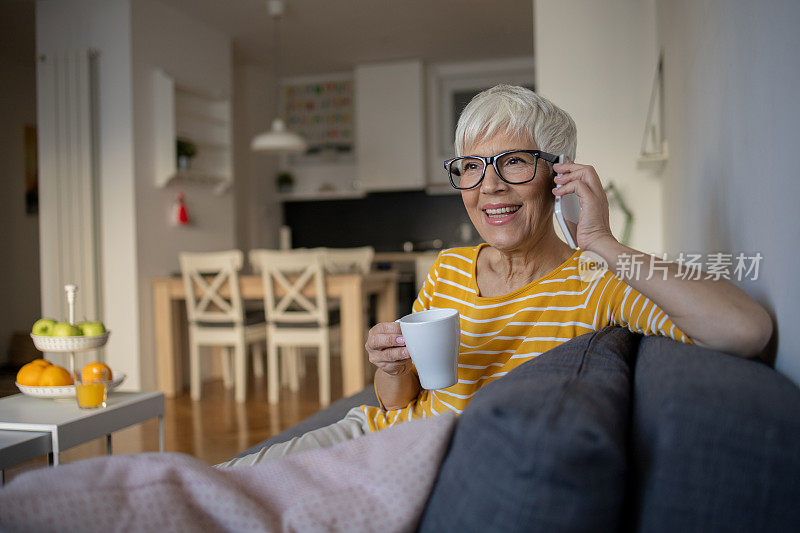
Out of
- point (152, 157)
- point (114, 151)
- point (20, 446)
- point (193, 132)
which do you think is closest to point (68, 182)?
point (114, 151)

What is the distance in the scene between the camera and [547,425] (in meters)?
0.60

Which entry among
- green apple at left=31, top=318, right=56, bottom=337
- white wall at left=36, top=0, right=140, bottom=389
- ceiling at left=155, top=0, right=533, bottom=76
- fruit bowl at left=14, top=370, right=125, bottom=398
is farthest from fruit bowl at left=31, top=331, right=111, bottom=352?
ceiling at left=155, top=0, right=533, bottom=76

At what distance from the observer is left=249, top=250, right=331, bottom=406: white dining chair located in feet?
13.6

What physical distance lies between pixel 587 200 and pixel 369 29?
490cm

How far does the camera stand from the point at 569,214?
1.13m

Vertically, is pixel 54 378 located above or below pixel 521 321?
below

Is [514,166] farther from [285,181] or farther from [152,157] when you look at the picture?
[285,181]

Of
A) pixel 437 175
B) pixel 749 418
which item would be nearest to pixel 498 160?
pixel 749 418

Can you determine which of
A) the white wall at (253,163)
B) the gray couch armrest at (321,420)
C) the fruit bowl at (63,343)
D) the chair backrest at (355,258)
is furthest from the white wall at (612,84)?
the white wall at (253,163)

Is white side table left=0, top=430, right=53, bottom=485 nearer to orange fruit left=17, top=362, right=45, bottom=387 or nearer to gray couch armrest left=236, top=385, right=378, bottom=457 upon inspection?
orange fruit left=17, top=362, right=45, bottom=387

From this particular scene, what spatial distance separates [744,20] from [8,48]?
608 centimetres

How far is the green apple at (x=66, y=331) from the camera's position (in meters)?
1.99

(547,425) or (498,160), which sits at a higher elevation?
(498,160)

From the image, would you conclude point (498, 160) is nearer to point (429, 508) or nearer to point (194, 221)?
point (429, 508)
